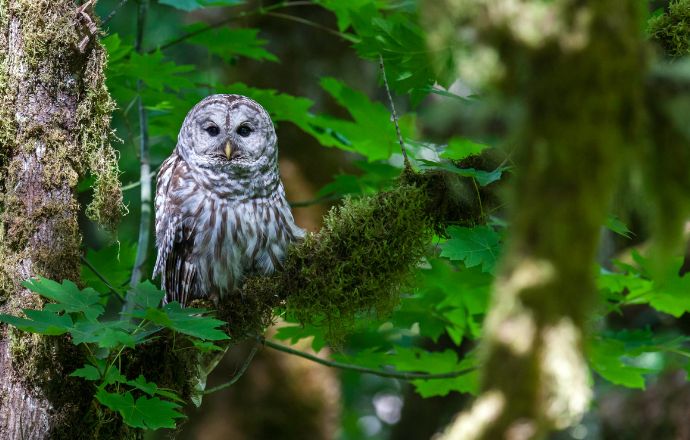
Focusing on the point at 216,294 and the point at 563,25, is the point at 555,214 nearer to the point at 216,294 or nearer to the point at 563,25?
the point at 563,25

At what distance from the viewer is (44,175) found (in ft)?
11.1

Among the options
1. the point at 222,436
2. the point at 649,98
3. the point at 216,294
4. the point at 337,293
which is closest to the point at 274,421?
the point at 222,436

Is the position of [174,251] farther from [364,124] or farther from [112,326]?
[112,326]

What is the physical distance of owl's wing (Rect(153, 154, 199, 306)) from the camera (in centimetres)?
442

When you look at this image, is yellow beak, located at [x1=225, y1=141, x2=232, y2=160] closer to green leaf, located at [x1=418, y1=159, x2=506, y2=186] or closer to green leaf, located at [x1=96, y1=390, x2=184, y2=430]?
green leaf, located at [x1=418, y1=159, x2=506, y2=186]

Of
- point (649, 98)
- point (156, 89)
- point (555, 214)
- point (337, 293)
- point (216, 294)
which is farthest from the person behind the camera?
point (156, 89)

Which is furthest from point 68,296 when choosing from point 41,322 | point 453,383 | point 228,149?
point 453,383

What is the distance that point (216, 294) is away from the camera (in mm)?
4184

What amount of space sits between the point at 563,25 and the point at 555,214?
324 millimetres

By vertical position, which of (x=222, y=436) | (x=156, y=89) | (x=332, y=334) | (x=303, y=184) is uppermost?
(x=156, y=89)

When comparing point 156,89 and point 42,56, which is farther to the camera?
point 156,89

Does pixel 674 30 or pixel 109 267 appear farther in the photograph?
pixel 109 267

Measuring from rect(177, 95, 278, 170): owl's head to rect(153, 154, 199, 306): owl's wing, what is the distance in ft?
0.83

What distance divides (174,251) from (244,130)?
0.88m
